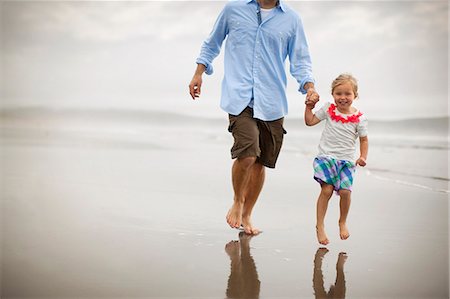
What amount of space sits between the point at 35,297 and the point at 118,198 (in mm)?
2217

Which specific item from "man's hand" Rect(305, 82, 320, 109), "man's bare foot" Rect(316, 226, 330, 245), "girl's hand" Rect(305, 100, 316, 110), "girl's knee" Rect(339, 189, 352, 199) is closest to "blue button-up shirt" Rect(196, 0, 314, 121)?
"man's hand" Rect(305, 82, 320, 109)

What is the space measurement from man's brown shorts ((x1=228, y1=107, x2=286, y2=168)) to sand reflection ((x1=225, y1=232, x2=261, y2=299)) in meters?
0.56

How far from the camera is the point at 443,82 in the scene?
23938 millimetres

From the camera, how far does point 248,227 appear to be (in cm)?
406

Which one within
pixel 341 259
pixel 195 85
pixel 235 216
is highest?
pixel 195 85

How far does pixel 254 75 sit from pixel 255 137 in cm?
40

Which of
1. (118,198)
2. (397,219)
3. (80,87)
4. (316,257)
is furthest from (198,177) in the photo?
(80,87)

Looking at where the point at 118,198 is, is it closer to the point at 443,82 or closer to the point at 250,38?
the point at 250,38

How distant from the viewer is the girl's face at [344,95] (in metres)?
3.91

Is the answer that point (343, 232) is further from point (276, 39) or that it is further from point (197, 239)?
point (276, 39)

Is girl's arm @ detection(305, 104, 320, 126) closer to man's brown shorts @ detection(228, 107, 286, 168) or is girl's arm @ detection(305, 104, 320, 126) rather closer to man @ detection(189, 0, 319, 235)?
man @ detection(189, 0, 319, 235)

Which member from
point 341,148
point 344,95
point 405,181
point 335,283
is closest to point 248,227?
point 341,148

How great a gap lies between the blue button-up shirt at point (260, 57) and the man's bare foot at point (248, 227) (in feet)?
2.10

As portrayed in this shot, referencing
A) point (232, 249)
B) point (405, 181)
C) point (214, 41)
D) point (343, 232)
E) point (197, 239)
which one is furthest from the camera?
point (405, 181)
